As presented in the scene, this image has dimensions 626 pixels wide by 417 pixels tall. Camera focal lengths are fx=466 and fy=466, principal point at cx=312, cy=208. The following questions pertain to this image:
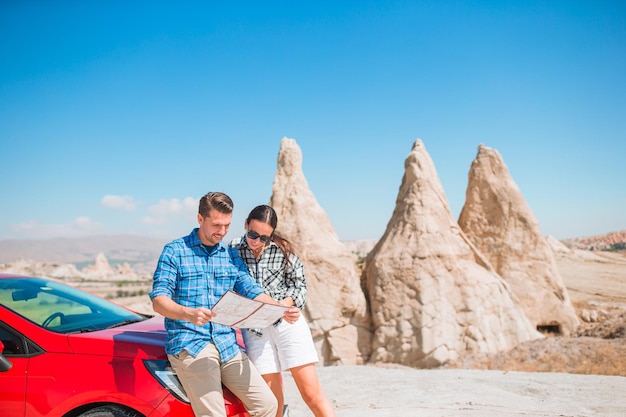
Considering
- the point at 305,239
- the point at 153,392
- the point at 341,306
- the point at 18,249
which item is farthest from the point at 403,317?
the point at 18,249

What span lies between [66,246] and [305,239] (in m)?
201

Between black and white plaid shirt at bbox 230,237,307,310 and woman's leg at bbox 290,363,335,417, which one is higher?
black and white plaid shirt at bbox 230,237,307,310

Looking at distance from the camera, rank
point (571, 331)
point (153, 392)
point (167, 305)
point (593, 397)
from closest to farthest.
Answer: point (167, 305), point (153, 392), point (593, 397), point (571, 331)

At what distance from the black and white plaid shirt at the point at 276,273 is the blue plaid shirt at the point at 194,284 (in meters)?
0.38

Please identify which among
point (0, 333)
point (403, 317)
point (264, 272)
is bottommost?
point (403, 317)

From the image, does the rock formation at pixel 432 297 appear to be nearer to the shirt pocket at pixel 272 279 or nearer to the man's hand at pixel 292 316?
the shirt pocket at pixel 272 279

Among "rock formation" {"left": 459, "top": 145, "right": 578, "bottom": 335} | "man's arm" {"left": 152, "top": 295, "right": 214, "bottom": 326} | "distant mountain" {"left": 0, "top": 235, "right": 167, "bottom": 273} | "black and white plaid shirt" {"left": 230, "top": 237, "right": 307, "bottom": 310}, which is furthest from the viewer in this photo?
"distant mountain" {"left": 0, "top": 235, "right": 167, "bottom": 273}

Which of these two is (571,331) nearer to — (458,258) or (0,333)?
(458,258)

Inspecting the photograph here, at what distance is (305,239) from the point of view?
10.9 meters

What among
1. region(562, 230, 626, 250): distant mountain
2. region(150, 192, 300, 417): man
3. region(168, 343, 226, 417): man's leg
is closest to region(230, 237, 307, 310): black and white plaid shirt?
region(150, 192, 300, 417): man

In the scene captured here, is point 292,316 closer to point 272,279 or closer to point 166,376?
point 272,279

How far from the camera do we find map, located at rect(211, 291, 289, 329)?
8.65ft

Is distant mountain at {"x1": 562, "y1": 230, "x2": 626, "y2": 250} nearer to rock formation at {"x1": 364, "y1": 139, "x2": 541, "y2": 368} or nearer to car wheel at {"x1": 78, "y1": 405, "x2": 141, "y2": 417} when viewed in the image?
rock formation at {"x1": 364, "y1": 139, "x2": 541, "y2": 368}

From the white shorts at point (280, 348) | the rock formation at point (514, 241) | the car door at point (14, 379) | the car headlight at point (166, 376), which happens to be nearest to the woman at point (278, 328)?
the white shorts at point (280, 348)
